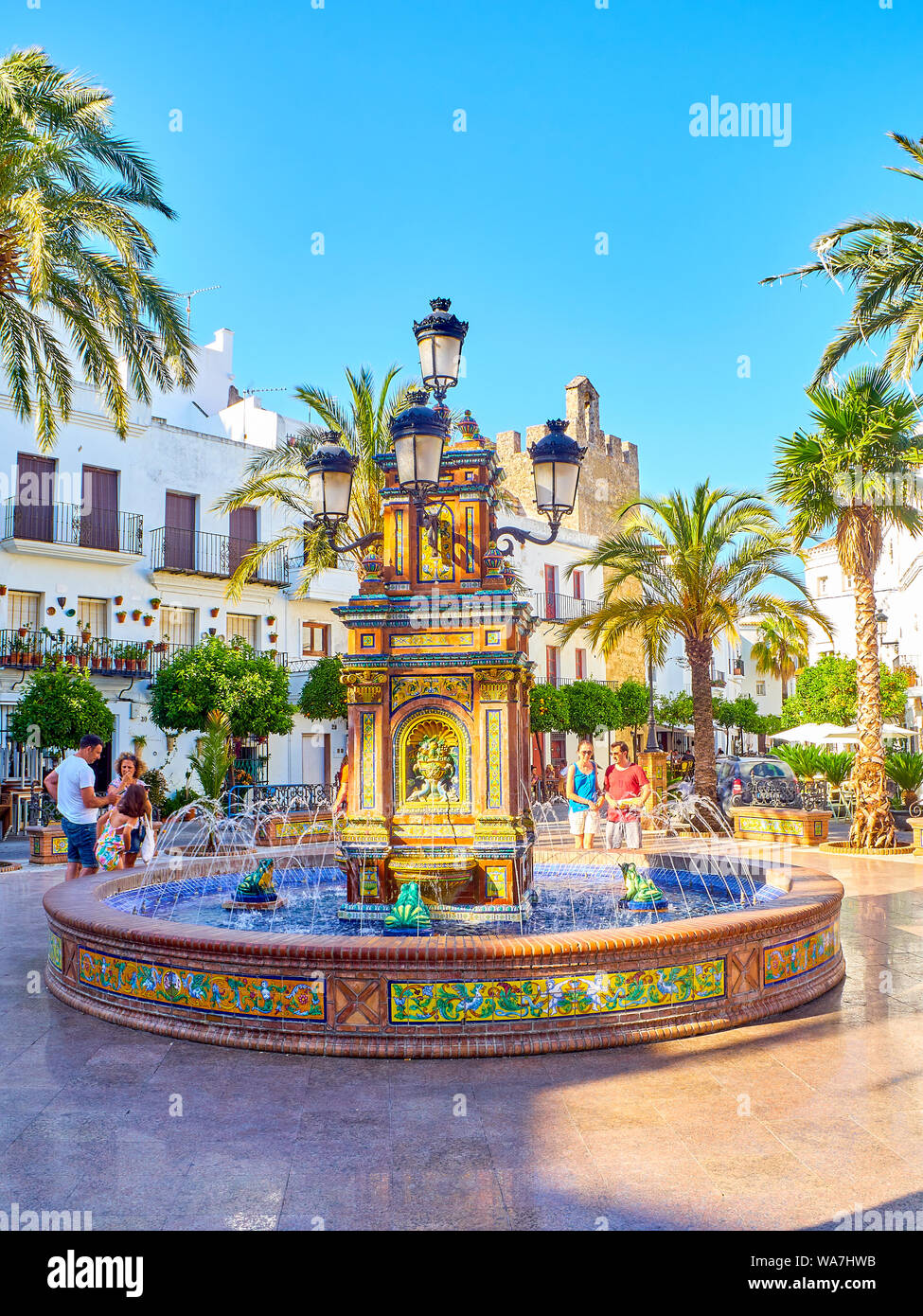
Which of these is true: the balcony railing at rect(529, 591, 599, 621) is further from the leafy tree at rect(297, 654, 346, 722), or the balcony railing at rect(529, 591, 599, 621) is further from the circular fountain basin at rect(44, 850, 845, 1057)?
the circular fountain basin at rect(44, 850, 845, 1057)

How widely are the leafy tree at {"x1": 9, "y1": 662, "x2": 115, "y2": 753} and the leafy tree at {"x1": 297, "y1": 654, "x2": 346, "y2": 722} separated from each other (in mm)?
8331

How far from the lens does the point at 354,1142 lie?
13.5 feet

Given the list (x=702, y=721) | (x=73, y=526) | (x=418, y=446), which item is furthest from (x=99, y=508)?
(x=418, y=446)

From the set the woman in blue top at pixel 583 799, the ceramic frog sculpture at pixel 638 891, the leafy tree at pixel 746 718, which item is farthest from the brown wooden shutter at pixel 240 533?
the leafy tree at pixel 746 718

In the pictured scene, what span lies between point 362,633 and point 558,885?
11.8ft

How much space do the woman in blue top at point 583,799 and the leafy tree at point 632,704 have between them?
78.8 ft

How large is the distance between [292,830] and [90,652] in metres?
9.34

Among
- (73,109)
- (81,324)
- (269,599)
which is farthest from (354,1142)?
(269,599)

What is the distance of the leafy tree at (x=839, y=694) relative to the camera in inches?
1096

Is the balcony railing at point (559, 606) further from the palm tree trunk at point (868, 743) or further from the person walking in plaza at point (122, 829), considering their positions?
the person walking in plaza at point (122, 829)

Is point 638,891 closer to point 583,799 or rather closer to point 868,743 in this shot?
point 583,799

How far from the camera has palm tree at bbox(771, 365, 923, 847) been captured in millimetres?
14508

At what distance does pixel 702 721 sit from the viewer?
62.0 feet

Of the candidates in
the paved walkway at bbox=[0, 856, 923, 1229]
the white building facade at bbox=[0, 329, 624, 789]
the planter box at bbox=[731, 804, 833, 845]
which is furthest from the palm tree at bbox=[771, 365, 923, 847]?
the paved walkway at bbox=[0, 856, 923, 1229]
